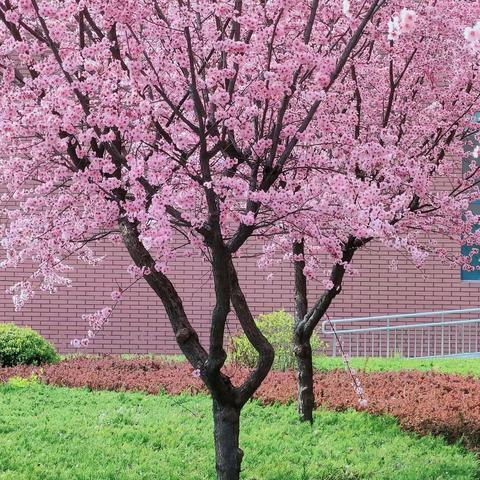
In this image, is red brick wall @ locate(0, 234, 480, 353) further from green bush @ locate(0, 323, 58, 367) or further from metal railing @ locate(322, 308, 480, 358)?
green bush @ locate(0, 323, 58, 367)

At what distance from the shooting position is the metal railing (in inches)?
552

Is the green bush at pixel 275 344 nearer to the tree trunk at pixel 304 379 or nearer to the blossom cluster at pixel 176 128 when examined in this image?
the tree trunk at pixel 304 379

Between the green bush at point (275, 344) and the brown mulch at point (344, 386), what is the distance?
0.61 metres

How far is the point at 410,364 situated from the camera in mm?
12352

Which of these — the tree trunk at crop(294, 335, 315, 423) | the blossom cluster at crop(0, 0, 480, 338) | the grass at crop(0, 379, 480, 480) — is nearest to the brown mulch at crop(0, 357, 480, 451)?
the grass at crop(0, 379, 480, 480)

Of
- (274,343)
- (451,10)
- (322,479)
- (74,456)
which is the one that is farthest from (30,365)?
(451,10)

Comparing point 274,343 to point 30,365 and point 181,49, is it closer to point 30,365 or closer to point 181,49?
point 30,365

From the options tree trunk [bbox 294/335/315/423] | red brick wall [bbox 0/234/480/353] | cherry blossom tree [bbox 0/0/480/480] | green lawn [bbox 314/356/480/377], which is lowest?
green lawn [bbox 314/356/480/377]

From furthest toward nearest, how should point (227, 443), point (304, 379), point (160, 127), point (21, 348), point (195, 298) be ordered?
1. point (195, 298)
2. point (21, 348)
3. point (304, 379)
4. point (227, 443)
5. point (160, 127)

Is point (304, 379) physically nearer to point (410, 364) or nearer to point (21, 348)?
point (21, 348)

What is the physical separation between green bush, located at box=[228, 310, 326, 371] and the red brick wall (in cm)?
247

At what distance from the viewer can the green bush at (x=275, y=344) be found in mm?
11125

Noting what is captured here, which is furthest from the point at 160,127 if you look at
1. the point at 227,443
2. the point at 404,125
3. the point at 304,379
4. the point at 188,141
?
the point at 304,379

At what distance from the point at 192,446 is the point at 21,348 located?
5.02 metres
